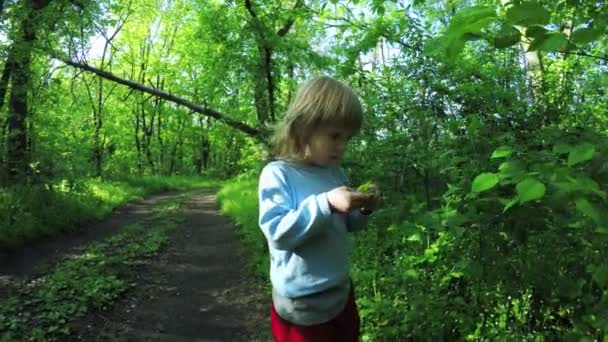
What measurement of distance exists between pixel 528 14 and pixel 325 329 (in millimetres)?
1347

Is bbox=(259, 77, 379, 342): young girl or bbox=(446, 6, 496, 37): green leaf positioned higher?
bbox=(446, 6, 496, 37): green leaf

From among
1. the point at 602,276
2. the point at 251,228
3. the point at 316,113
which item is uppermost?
the point at 316,113

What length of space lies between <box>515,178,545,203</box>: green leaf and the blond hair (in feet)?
2.31

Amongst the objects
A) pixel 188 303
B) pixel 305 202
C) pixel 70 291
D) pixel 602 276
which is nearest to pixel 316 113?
pixel 305 202

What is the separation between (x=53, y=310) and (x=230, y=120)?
4.28 m

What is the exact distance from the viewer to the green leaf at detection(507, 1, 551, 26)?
57.7 inches

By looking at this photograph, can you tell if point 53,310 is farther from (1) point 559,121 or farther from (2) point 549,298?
(1) point 559,121

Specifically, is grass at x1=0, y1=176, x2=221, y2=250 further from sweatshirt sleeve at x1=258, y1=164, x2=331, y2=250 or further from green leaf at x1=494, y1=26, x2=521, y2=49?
green leaf at x1=494, y1=26, x2=521, y2=49

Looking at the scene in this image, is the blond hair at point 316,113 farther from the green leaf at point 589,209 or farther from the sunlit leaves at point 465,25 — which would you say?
the green leaf at point 589,209

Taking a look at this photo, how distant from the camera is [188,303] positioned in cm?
574

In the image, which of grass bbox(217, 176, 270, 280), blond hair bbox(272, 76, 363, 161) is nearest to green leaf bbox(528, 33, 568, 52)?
blond hair bbox(272, 76, 363, 161)

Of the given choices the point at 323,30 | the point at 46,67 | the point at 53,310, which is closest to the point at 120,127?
the point at 46,67

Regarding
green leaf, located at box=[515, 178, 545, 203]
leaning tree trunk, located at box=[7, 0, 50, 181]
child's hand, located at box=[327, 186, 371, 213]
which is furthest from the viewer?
leaning tree trunk, located at box=[7, 0, 50, 181]

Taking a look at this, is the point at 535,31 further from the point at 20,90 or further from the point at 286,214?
the point at 20,90
